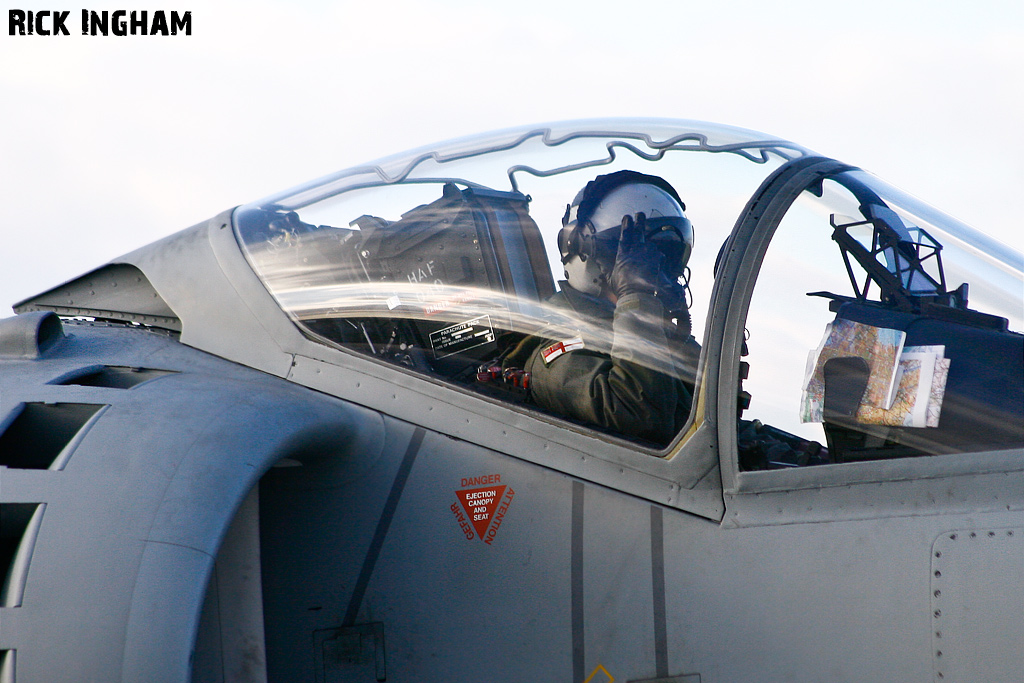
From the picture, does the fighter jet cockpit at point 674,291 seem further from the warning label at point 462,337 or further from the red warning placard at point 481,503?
the red warning placard at point 481,503

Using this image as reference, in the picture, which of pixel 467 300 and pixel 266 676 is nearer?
pixel 266 676

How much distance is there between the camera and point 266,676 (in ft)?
8.51

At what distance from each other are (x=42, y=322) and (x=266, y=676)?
4.59 feet

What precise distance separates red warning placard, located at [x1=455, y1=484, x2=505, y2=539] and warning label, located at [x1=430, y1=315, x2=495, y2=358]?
1.64 feet

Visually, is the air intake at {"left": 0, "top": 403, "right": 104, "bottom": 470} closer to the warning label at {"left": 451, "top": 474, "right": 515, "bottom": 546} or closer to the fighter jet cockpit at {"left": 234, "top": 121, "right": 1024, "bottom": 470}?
the fighter jet cockpit at {"left": 234, "top": 121, "right": 1024, "bottom": 470}

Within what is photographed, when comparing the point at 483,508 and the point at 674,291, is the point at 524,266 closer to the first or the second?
the point at 674,291

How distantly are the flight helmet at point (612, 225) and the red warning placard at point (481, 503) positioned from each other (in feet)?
2.24

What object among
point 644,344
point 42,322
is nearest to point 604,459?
point 644,344

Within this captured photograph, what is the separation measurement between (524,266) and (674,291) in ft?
1.82

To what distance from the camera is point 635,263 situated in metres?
2.74

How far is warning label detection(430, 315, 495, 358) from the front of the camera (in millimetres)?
2904

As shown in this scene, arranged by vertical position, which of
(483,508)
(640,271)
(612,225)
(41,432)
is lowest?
(483,508)

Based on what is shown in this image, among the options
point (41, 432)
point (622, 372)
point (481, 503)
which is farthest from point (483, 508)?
Result: point (41, 432)

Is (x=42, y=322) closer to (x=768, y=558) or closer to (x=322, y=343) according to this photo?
(x=322, y=343)
